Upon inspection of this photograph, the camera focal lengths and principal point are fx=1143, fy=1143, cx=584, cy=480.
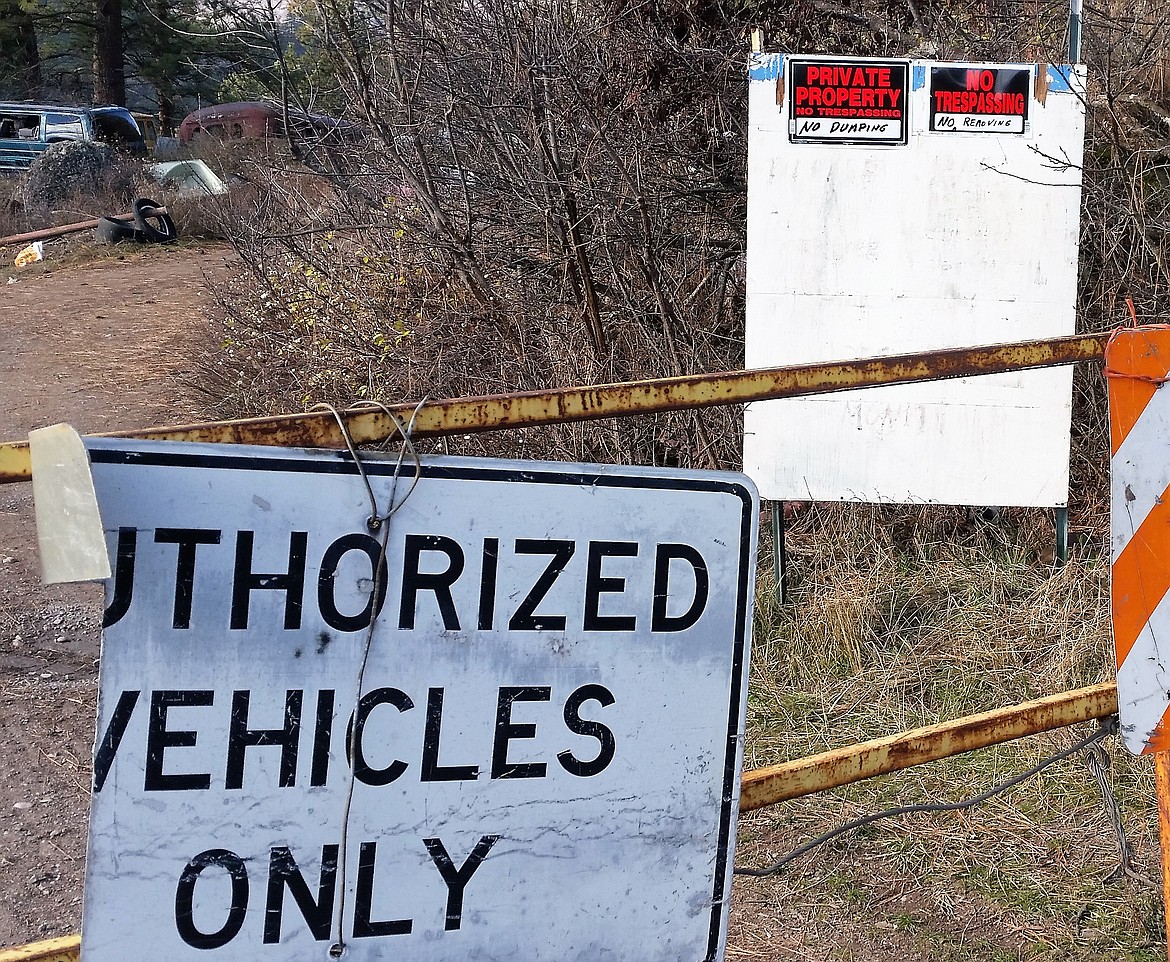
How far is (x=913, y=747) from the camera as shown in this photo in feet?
6.73

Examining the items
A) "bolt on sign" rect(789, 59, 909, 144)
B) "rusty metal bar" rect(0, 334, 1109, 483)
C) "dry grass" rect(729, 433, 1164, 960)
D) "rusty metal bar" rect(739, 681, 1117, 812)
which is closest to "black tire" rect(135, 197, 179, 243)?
"dry grass" rect(729, 433, 1164, 960)

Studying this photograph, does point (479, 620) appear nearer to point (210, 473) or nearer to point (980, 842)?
point (210, 473)

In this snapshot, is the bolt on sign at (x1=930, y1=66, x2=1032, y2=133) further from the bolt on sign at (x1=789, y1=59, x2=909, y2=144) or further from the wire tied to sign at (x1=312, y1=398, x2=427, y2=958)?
the wire tied to sign at (x1=312, y1=398, x2=427, y2=958)

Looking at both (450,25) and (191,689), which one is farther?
(450,25)

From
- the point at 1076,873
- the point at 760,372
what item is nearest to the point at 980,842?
the point at 1076,873

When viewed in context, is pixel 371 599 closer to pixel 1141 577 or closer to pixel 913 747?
pixel 913 747

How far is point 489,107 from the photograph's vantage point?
5422 mm

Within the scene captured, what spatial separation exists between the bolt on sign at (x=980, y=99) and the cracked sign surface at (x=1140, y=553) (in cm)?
252

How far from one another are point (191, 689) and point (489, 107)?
14.6 feet

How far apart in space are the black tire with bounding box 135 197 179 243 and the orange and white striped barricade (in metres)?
15.8

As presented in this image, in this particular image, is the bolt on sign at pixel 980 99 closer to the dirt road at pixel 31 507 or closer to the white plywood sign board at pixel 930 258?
the white plywood sign board at pixel 930 258

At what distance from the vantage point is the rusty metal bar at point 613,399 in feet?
5.08

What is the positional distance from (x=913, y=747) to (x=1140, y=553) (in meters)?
0.63

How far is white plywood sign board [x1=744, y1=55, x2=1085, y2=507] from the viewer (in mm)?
4359
